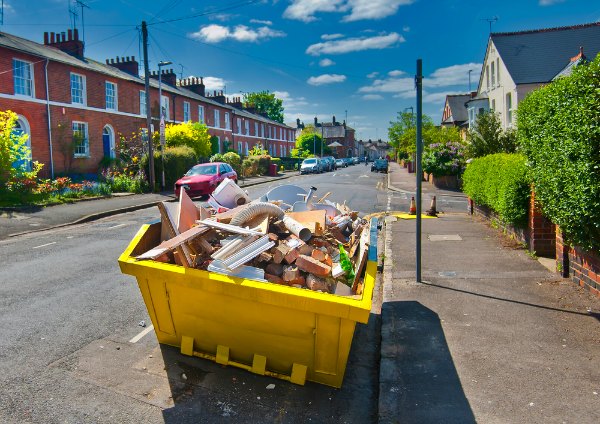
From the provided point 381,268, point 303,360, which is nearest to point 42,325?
point 303,360

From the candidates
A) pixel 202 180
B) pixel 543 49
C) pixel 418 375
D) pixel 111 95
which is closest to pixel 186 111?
pixel 111 95

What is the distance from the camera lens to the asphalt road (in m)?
3.51

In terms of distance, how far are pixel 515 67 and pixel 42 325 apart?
3332cm

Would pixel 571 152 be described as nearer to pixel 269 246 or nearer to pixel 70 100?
pixel 269 246

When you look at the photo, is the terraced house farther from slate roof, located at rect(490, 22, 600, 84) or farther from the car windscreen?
slate roof, located at rect(490, 22, 600, 84)

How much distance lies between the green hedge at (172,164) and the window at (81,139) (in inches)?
186

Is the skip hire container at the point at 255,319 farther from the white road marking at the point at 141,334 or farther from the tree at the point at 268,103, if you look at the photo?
the tree at the point at 268,103

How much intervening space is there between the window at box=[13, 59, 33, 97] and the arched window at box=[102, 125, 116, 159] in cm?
593

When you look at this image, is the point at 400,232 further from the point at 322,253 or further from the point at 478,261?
the point at 322,253

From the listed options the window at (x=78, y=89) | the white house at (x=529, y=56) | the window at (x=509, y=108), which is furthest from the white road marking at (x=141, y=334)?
the window at (x=509, y=108)

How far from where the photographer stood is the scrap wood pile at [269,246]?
377 cm

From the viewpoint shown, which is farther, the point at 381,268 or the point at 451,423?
the point at 381,268

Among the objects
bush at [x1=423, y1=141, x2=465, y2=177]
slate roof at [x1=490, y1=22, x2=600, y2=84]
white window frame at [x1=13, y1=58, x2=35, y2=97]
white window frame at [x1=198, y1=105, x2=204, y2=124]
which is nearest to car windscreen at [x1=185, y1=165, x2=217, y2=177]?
white window frame at [x1=13, y1=58, x2=35, y2=97]

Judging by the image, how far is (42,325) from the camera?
522 cm
